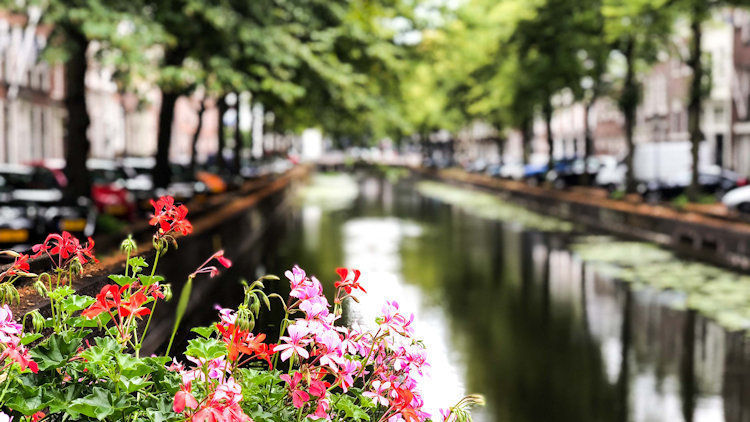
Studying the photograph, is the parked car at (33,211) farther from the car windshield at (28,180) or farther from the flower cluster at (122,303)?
the flower cluster at (122,303)

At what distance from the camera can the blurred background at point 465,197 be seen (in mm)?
10273

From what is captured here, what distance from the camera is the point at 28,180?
76.6 feet

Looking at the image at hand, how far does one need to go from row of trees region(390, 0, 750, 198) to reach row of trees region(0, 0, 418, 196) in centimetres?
186

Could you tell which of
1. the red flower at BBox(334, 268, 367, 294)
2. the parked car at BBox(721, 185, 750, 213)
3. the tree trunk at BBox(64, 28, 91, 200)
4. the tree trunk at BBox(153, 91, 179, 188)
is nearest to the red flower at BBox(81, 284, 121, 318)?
the red flower at BBox(334, 268, 367, 294)

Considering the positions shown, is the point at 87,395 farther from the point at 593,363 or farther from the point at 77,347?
the point at 593,363

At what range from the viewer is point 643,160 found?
140 ft

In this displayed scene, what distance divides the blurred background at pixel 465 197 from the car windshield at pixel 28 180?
0.08 metres

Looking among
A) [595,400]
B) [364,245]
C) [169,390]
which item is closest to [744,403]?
[595,400]

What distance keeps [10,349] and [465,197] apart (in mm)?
51406

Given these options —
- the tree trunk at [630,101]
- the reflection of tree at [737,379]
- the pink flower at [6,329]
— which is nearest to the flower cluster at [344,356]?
the pink flower at [6,329]

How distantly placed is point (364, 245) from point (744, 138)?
1438 inches

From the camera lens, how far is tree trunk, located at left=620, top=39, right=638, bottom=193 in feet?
115

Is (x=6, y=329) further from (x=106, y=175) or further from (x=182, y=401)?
(x=106, y=175)

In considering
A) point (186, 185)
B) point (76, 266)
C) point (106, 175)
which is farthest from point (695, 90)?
point (76, 266)
